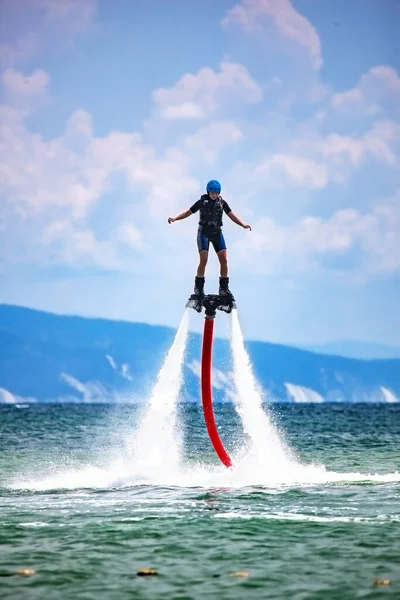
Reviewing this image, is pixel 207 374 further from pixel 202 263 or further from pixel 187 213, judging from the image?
pixel 187 213

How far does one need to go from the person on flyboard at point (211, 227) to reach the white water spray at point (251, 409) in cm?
132

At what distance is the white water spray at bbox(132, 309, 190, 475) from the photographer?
27.8 m

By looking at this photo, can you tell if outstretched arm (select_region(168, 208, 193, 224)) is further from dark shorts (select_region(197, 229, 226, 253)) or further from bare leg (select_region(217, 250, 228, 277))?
bare leg (select_region(217, 250, 228, 277))

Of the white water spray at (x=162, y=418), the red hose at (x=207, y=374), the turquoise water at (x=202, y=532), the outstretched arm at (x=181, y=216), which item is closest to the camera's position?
the turquoise water at (x=202, y=532)

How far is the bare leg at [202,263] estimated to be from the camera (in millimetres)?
26500

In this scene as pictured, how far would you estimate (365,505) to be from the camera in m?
22.8

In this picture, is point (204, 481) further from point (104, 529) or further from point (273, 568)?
point (273, 568)

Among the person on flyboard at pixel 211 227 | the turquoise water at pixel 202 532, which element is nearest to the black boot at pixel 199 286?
the person on flyboard at pixel 211 227

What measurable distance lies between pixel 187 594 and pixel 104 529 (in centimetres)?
564

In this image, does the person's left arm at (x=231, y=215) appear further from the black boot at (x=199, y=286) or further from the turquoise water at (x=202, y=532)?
the turquoise water at (x=202, y=532)

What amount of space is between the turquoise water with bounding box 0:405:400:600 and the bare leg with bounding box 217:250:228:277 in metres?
6.11

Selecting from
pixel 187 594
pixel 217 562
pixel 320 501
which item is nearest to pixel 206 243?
pixel 320 501

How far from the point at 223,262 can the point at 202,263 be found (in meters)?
0.64

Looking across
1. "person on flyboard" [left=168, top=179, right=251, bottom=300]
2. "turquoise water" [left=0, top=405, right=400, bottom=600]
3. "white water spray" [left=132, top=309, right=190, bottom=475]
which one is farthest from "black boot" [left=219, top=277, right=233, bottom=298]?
"turquoise water" [left=0, top=405, right=400, bottom=600]
